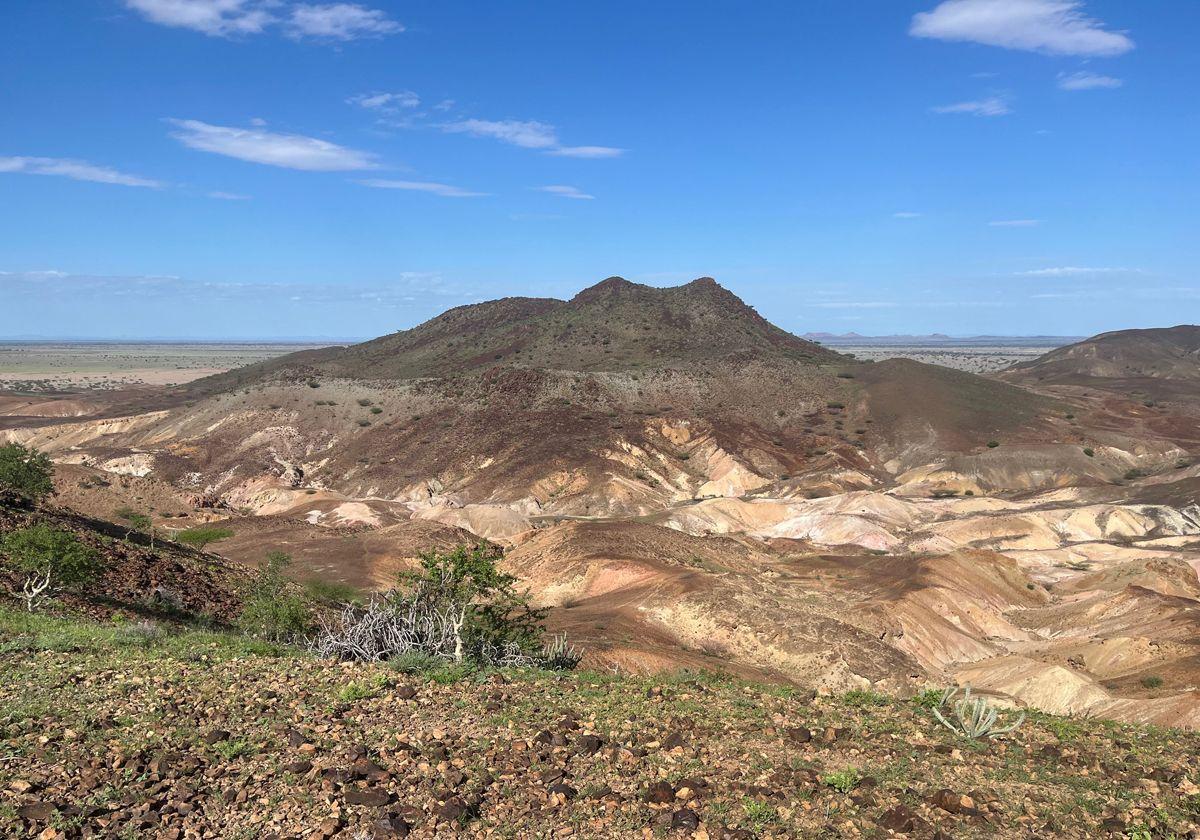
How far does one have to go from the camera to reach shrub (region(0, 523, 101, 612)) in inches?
716

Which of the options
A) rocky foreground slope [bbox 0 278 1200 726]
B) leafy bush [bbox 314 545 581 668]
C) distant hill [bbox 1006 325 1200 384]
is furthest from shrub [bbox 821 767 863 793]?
distant hill [bbox 1006 325 1200 384]

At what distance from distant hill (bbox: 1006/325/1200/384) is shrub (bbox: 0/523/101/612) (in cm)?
15939

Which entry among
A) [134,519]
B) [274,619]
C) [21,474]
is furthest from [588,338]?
[274,619]

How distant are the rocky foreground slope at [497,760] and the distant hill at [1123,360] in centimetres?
15575

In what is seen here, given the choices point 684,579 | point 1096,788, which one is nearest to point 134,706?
point 1096,788

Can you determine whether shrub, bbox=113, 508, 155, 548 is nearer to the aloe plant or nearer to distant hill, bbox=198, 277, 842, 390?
the aloe plant

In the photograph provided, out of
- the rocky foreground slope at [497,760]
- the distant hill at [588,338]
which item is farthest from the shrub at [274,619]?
the distant hill at [588,338]

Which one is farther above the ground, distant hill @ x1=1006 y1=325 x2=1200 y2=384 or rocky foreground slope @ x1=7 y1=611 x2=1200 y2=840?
distant hill @ x1=1006 y1=325 x2=1200 y2=384

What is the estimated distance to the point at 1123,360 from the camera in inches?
6506

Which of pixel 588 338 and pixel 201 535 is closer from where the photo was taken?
pixel 201 535

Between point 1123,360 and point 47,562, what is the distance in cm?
19467

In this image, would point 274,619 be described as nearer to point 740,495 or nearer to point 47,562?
point 47,562

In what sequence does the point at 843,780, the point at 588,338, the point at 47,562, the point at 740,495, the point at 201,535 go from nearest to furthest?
the point at 843,780 < the point at 47,562 < the point at 201,535 < the point at 740,495 < the point at 588,338

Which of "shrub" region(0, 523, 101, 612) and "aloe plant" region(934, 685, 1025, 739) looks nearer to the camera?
"aloe plant" region(934, 685, 1025, 739)
